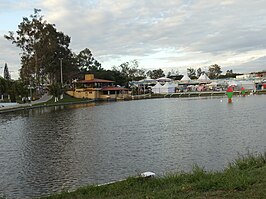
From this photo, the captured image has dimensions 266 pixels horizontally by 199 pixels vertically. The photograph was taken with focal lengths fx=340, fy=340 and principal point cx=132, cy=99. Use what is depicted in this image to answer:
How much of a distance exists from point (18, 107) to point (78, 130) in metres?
30.9

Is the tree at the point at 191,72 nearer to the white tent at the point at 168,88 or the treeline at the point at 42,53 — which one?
the white tent at the point at 168,88

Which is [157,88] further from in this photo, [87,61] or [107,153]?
[107,153]

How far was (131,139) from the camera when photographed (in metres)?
19.8

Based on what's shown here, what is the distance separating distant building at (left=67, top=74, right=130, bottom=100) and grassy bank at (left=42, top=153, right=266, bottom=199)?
7367 centimetres

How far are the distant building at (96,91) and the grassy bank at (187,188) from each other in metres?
73.7

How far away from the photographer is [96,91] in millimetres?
82625

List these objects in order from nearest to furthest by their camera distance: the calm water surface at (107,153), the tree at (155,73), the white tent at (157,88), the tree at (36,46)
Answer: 1. the calm water surface at (107,153)
2. the tree at (36,46)
3. the white tent at (157,88)
4. the tree at (155,73)

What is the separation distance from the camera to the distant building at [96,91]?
82.3m

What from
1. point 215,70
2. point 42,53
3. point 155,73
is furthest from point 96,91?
point 215,70

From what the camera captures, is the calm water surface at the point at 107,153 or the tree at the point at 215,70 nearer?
the calm water surface at the point at 107,153

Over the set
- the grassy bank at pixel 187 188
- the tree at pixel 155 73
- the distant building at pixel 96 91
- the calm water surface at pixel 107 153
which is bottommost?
the calm water surface at pixel 107 153

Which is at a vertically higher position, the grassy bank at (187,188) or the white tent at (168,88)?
the white tent at (168,88)

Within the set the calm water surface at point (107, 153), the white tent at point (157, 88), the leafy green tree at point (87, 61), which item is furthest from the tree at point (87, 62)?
the calm water surface at point (107, 153)

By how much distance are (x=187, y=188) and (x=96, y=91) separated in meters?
76.3
